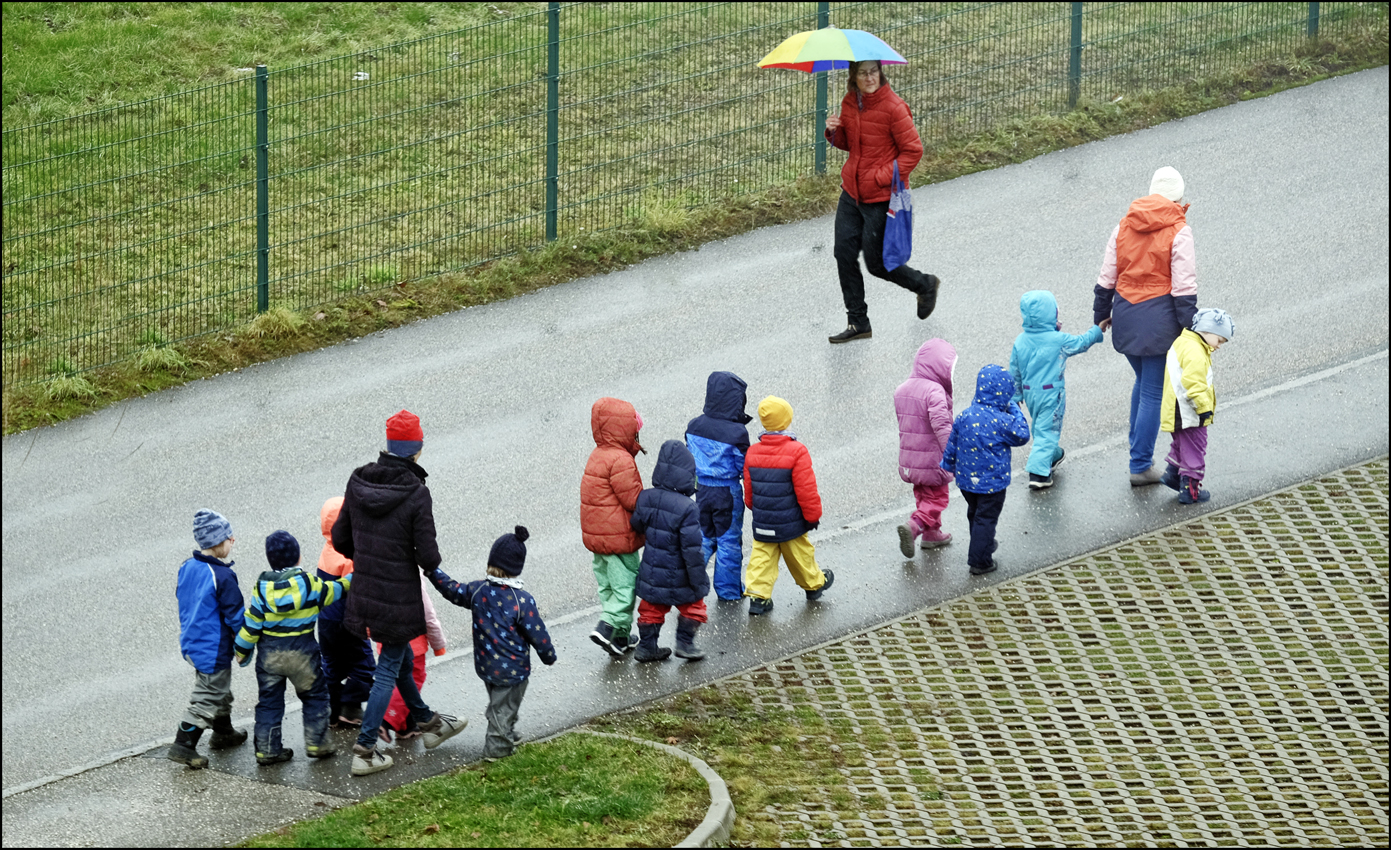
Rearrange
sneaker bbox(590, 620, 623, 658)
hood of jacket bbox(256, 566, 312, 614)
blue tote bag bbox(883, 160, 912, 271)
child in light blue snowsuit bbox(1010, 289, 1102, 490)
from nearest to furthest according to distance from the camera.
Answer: hood of jacket bbox(256, 566, 312, 614) < sneaker bbox(590, 620, 623, 658) < child in light blue snowsuit bbox(1010, 289, 1102, 490) < blue tote bag bbox(883, 160, 912, 271)

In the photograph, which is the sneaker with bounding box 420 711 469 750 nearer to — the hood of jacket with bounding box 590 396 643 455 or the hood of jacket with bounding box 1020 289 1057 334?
the hood of jacket with bounding box 590 396 643 455

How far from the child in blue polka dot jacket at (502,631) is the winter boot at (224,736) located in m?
1.20

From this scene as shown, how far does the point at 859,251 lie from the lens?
1298cm

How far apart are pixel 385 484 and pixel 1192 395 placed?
521 centimetres

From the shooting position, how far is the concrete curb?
7789 millimetres

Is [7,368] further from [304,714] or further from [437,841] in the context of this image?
[437,841]

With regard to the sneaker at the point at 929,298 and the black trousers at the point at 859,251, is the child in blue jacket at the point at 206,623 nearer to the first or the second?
the black trousers at the point at 859,251

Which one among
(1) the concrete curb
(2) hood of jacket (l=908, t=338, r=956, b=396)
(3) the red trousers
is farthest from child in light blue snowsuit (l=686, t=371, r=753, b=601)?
(1) the concrete curb

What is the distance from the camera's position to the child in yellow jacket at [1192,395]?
432 inches

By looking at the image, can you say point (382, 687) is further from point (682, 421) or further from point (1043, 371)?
point (1043, 371)

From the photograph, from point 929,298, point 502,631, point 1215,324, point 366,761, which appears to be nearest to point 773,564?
point 502,631

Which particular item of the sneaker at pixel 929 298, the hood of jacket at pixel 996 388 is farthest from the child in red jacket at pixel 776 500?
the sneaker at pixel 929 298

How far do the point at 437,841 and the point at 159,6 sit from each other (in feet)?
41.6

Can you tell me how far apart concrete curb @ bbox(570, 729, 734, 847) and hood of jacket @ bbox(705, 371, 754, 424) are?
209cm
